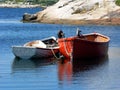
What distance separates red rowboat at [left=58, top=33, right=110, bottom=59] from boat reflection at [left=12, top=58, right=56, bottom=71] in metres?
1.20

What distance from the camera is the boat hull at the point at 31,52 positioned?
42.8m

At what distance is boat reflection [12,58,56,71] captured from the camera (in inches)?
1529

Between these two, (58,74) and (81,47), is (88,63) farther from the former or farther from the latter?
(58,74)

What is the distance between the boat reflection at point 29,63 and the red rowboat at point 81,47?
1.20m

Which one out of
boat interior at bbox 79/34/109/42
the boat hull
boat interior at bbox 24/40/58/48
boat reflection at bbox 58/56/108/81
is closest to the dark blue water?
boat reflection at bbox 58/56/108/81

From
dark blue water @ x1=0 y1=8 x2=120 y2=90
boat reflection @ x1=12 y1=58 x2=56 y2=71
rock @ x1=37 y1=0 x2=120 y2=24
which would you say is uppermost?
dark blue water @ x1=0 y1=8 x2=120 y2=90

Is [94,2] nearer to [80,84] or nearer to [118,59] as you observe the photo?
[118,59]

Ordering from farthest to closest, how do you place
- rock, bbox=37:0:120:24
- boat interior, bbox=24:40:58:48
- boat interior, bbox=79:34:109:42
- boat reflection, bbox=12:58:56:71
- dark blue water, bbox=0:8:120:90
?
rock, bbox=37:0:120:24, boat interior, bbox=79:34:109:42, boat interior, bbox=24:40:58:48, boat reflection, bbox=12:58:56:71, dark blue water, bbox=0:8:120:90

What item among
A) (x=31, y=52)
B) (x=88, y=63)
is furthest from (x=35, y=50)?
(x=88, y=63)

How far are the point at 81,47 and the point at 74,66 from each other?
283 cm

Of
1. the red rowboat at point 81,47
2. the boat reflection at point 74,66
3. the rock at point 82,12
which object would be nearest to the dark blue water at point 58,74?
the boat reflection at point 74,66

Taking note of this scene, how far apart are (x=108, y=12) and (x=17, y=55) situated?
43811 mm

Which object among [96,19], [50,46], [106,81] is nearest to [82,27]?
[96,19]

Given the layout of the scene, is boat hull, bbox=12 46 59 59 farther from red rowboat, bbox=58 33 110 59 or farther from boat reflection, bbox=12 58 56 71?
red rowboat, bbox=58 33 110 59
